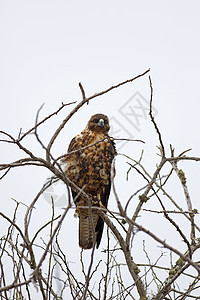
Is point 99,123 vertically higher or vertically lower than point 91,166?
higher

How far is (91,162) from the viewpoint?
10.9 feet

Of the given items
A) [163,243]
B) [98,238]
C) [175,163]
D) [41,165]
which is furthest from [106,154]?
[163,243]

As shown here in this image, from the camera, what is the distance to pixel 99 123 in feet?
11.8

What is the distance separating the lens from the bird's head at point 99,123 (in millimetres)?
3613

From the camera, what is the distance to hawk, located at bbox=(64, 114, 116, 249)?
3.33 m

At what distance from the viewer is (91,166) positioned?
11.0 ft

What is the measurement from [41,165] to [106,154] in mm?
1692

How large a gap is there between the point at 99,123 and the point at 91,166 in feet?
1.67

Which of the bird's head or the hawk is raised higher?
the bird's head

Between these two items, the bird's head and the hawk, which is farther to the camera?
the bird's head

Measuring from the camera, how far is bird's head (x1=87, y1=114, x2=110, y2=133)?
3.61 metres

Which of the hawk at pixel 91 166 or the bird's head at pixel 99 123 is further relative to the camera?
the bird's head at pixel 99 123

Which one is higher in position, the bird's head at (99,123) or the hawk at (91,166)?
the bird's head at (99,123)

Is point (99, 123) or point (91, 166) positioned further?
point (99, 123)
